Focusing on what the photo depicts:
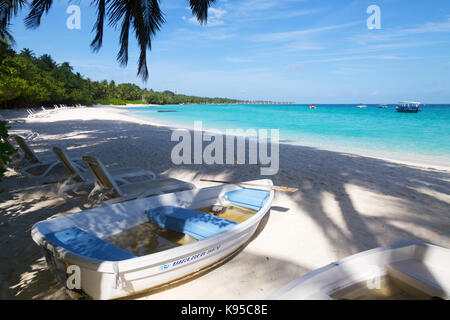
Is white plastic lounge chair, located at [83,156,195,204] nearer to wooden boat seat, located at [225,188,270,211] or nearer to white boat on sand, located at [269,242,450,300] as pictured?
wooden boat seat, located at [225,188,270,211]

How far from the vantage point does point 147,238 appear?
291 cm

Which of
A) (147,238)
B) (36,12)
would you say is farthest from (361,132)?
(147,238)

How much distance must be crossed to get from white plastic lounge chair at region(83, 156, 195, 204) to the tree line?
84.3 feet

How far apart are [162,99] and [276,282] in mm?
126576

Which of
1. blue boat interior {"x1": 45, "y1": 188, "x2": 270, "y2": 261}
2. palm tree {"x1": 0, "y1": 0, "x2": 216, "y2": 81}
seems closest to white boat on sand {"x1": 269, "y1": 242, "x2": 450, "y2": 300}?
blue boat interior {"x1": 45, "y1": 188, "x2": 270, "y2": 261}

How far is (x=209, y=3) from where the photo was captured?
8.23m

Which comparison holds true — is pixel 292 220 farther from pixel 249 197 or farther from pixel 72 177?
pixel 72 177

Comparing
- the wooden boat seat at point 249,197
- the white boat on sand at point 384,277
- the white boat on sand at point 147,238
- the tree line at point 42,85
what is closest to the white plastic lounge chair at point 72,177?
the white boat on sand at point 147,238

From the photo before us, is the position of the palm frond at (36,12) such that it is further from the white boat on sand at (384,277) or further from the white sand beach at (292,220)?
the white boat on sand at (384,277)

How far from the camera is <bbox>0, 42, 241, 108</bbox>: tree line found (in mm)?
26984

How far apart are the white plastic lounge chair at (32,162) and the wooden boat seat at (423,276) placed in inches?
231

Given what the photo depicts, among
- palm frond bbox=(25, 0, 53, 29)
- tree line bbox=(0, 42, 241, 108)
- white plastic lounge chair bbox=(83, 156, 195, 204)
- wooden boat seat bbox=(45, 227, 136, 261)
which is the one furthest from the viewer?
tree line bbox=(0, 42, 241, 108)
